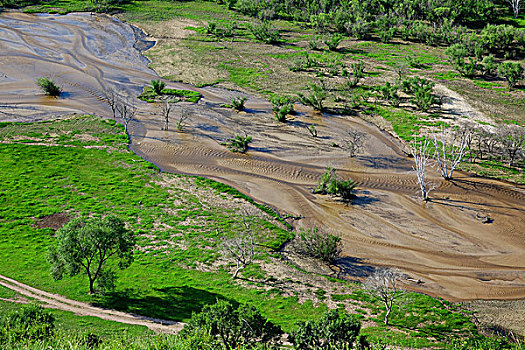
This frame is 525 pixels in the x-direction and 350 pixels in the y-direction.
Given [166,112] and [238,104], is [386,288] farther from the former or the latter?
[166,112]

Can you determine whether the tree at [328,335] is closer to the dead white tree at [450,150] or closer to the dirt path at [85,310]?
the dirt path at [85,310]

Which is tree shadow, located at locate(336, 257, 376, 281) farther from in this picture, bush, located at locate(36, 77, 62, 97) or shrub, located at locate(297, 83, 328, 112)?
bush, located at locate(36, 77, 62, 97)

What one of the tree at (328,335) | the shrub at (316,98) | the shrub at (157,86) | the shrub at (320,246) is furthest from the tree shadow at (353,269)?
the shrub at (157,86)

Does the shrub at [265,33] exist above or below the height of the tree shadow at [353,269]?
above

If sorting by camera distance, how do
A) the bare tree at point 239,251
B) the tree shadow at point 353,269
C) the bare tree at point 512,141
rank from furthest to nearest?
A: the bare tree at point 512,141 → the tree shadow at point 353,269 → the bare tree at point 239,251

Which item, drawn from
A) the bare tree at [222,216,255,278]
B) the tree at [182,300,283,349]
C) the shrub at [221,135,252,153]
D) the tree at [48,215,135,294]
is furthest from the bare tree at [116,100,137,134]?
the tree at [182,300,283,349]

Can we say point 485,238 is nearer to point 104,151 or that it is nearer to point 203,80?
point 104,151
